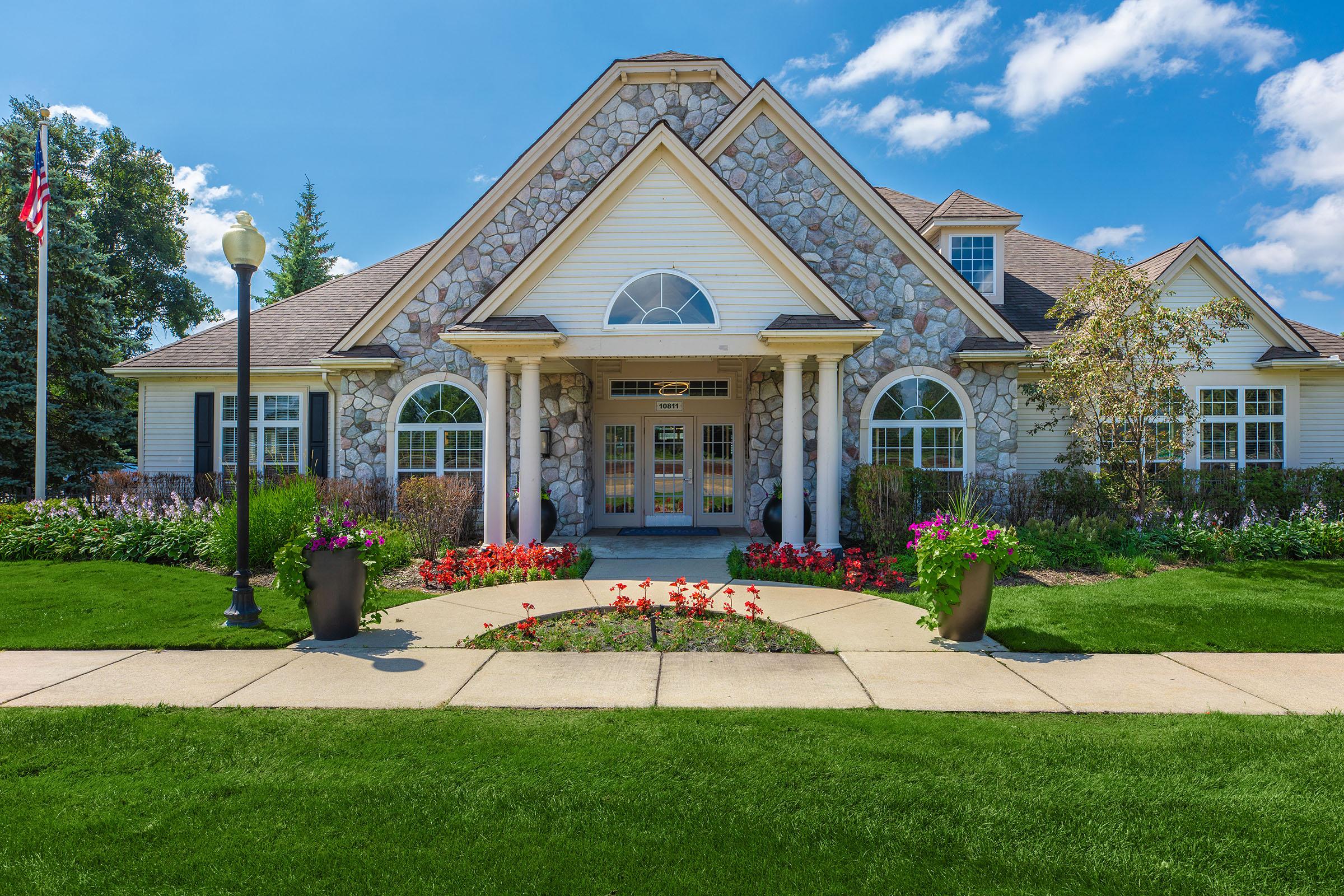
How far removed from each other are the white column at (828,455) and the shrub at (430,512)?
18.6 ft

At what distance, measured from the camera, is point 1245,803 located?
11.2 feet

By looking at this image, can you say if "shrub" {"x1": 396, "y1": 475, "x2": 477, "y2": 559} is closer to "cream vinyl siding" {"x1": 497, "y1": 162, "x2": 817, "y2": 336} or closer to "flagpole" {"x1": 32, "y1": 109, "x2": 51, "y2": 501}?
"cream vinyl siding" {"x1": 497, "y1": 162, "x2": 817, "y2": 336}

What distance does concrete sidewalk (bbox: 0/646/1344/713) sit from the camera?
4805mm

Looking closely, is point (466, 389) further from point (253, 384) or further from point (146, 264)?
point (146, 264)

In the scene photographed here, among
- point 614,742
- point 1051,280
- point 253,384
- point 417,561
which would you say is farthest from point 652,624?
point 1051,280

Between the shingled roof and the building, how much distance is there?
0.38ft

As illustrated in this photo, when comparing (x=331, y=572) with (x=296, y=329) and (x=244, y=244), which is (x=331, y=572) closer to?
(x=244, y=244)

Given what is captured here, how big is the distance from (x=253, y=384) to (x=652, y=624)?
1230cm

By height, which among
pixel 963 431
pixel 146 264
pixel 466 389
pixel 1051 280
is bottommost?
pixel 963 431

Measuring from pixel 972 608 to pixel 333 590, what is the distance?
19.2ft

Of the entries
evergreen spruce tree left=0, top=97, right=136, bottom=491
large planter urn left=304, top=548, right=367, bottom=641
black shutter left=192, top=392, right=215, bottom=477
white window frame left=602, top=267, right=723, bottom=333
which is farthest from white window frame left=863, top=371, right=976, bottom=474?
evergreen spruce tree left=0, top=97, right=136, bottom=491

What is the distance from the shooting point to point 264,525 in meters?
9.38

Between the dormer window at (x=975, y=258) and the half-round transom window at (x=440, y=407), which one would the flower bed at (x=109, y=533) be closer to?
the half-round transom window at (x=440, y=407)

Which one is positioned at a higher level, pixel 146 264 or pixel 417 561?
pixel 146 264
